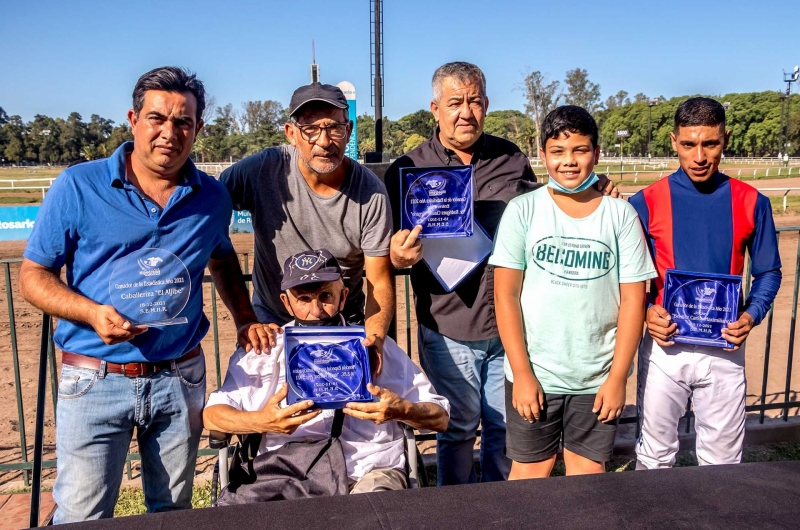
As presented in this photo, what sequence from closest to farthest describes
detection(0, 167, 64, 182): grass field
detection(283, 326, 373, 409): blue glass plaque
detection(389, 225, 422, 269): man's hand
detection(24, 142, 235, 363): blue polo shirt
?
detection(283, 326, 373, 409): blue glass plaque
detection(24, 142, 235, 363): blue polo shirt
detection(389, 225, 422, 269): man's hand
detection(0, 167, 64, 182): grass field

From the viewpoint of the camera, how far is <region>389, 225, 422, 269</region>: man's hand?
2631 millimetres

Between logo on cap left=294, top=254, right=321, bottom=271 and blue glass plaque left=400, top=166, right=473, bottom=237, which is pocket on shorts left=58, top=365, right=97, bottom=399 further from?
blue glass plaque left=400, top=166, right=473, bottom=237

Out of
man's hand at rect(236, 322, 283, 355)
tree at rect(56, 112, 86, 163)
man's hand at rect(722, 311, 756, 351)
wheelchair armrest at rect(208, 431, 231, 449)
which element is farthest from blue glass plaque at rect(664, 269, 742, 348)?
tree at rect(56, 112, 86, 163)

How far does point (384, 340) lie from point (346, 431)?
1.34 ft

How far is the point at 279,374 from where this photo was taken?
2.48m

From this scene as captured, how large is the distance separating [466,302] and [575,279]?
0.63 meters

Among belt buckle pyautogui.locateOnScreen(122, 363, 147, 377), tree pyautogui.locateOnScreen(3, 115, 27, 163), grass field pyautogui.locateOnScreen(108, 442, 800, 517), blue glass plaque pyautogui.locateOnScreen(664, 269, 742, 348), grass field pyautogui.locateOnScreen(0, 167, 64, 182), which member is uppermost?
tree pyautogui.locateOnScreen(3, 115, 27, 163)

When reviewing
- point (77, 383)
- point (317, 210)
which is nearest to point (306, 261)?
point (317, 210)

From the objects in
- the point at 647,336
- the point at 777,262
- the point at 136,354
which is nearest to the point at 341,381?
the point at 136,354

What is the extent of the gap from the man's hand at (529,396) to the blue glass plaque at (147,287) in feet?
4.55

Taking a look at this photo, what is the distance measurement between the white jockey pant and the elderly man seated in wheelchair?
1036 mm

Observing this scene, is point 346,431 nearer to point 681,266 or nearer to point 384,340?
point 384,340

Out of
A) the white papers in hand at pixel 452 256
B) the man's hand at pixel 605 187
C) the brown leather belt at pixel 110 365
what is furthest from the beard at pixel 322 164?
the man's hand at pixel 605 187

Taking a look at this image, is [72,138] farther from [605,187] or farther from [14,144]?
[605,187]
